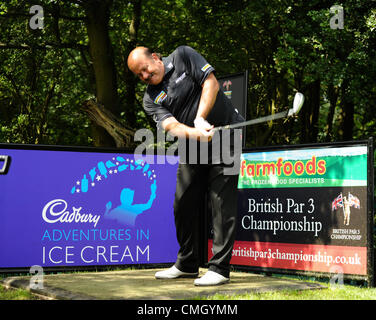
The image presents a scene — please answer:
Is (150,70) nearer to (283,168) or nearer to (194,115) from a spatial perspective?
(194,115)

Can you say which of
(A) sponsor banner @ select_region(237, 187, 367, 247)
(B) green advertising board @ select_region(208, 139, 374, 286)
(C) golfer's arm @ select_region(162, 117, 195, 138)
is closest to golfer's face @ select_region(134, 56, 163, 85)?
(C) golfer's arm @ select_region(162, 117, 195, 138)

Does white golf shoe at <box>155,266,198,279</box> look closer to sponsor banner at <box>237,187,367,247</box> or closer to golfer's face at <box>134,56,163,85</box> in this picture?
sponsor banner at <box>237,187,367,247</box>

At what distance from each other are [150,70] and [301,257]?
2.50m

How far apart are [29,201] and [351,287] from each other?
3.30 meters

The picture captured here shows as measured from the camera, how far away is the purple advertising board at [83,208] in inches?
241

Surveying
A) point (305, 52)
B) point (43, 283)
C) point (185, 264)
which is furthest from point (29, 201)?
point (305, 52)

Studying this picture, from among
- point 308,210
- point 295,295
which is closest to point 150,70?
point 308,210

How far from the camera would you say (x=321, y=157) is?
20.7ft

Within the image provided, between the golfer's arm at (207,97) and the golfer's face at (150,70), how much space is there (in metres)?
0.44

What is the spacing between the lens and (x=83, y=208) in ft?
21.4

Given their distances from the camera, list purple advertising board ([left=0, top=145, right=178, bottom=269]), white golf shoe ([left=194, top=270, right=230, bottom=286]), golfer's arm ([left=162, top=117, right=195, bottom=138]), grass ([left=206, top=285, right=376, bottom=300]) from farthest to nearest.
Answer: purple advertising board ([left=0, top=145, right=178, bottom=269]) → white golf shoe ([left=194, top=270, right=230, bottom=286]) → golfer's arm ([left=162, top=117, right=195, bottom=138]) → grass ([left=206, top=285, right=376, bottom=300])

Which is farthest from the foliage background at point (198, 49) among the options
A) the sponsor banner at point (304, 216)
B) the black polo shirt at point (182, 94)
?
the black polo shirt at point (182, 94)

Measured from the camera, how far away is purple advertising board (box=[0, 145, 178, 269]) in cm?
613
